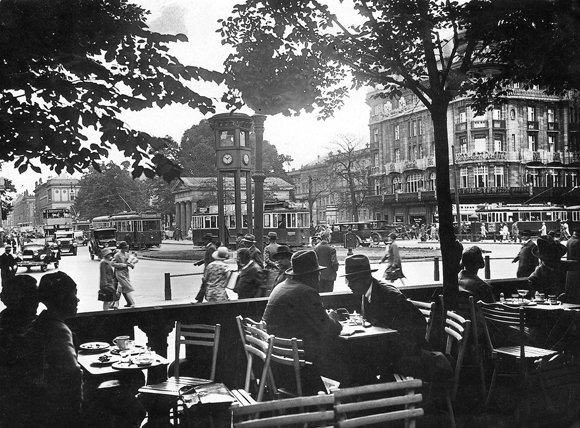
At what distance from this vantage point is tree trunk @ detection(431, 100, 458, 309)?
19.1 ft

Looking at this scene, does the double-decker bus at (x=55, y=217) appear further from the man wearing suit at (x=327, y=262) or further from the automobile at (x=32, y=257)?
the man wearing suit at (x=327, y=262)

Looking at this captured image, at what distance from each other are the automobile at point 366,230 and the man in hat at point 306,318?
5949 millimetres

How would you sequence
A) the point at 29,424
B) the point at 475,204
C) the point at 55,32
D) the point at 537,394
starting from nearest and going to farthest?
the point at 29,424 → the point at 55,32 → the point at 537,394 → the point at 475,204

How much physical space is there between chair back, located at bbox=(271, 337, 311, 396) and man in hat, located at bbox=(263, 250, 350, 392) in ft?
0.34

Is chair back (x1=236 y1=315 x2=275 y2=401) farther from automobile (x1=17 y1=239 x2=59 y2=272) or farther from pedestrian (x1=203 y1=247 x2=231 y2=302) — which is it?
pedestrian (x1=203 y1=247 x2=231 y2=302)

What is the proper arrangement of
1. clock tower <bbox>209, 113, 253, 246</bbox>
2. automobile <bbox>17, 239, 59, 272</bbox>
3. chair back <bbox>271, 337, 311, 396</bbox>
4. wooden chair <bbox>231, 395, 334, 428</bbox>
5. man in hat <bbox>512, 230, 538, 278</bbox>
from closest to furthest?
1. wooden chair <bbox>231, 395, 334, 428</bbox>
2. chair back <bbox>271, 337, 311, 396</bbox>
3. automobile <bbox>17, 239, 59, 272</bbox>
4. clock tower <bbox>209, 113, 253, 246</bbox>
5. man in hat <bbox>512, 230, 538, 278</bbox>

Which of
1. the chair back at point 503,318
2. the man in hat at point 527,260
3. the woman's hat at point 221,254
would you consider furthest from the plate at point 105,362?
the man in hat at point 527,260

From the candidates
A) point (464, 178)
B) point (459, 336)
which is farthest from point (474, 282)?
point (464, 178)

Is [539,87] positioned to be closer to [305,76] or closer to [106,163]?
[305,76]

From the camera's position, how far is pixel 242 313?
5898 mm

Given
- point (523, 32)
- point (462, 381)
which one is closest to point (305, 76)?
point (523, 32)

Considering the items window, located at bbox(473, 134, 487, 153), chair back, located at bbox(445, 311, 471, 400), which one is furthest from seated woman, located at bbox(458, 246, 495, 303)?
window, located at bbox(473, 134, 487, 153)

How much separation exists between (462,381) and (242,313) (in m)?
2.42

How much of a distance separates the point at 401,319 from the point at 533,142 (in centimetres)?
508
